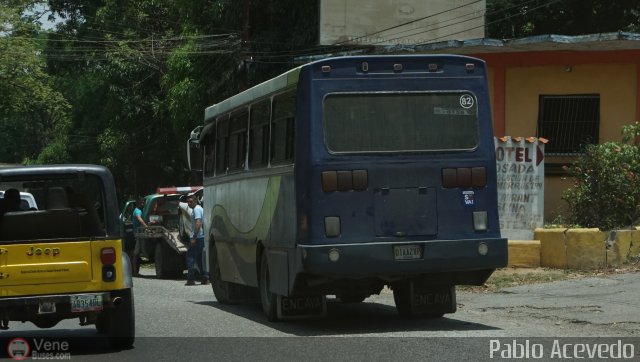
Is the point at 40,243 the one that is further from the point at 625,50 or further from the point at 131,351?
the point at 625,50

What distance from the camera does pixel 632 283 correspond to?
54.4ft

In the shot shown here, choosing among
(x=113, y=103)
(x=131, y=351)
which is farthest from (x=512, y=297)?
(x=113, y=103)

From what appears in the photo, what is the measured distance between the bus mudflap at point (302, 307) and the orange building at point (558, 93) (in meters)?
10.6

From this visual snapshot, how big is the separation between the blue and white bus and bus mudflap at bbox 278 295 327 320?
207 mm

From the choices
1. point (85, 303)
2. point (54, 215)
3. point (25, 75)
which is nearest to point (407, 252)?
point (85, 303)

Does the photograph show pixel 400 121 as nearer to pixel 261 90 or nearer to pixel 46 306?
pixel 261 90

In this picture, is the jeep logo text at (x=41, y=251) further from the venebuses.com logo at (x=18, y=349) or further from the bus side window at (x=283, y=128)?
the bus side window at (x=283, y=128)

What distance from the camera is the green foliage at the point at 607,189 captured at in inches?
784

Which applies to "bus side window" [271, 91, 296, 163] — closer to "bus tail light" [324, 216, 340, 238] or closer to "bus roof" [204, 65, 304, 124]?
"bus roof" [204, 65, 304, 124]

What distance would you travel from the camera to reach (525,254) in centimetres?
1902

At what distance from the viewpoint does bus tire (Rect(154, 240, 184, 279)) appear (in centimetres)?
2514

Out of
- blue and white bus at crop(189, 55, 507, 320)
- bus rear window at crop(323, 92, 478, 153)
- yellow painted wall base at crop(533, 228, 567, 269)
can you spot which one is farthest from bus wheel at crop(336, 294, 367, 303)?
yellow painted wall base at crop(533, 228, 567, 269)

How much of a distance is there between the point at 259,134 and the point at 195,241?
7.95 meters

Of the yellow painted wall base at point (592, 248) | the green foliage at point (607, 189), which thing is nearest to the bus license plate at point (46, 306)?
the yellow painted wall base at point (592, 248)
